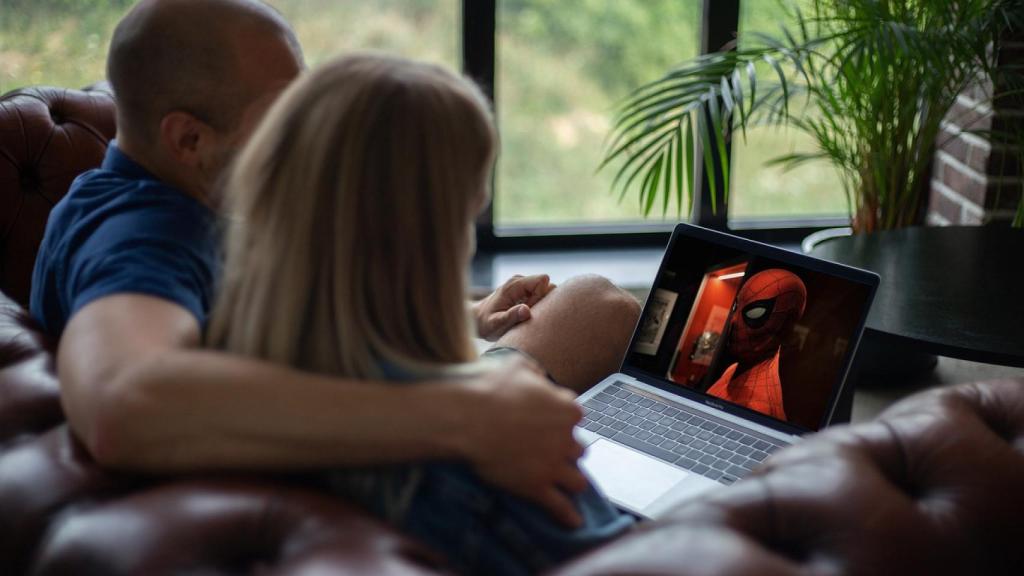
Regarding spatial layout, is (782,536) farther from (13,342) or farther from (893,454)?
(13,342)

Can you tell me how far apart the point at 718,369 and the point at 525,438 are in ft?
2.12

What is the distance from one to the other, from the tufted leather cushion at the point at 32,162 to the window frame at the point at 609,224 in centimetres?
137

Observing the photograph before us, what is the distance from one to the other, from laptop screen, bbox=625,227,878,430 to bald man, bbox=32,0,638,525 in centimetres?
19

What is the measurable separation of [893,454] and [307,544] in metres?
0.51

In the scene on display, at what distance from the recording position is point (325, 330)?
86 centimetres

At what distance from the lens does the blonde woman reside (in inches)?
33.3

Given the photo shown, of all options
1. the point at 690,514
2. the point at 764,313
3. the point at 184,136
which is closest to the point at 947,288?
the point at 764,313

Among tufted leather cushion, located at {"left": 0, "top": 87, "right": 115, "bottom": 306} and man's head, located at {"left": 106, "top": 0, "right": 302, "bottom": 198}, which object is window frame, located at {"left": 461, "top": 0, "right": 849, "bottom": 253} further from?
man's head, located at {"left": 106, "top": 0, "right": 302, "bottom": 198}

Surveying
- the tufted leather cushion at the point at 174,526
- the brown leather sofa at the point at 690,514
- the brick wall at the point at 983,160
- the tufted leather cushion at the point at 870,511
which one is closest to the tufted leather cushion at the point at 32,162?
the brown leather sofa at the point at 690,514

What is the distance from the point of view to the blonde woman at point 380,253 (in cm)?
85

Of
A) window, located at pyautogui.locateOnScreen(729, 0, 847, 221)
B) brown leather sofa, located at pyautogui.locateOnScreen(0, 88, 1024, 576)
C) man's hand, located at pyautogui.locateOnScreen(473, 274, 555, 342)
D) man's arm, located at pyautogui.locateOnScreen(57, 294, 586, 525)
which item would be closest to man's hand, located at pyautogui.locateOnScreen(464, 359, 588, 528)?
man's arm, located at pyautogui.locateOnScreen(57, 294, 586, 525)

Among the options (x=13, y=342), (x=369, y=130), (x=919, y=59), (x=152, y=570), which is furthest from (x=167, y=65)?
(x=919, y=59)

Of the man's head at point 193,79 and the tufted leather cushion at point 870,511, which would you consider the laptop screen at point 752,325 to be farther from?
the man's head at point 193,79

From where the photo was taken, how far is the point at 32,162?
1.65 meters
